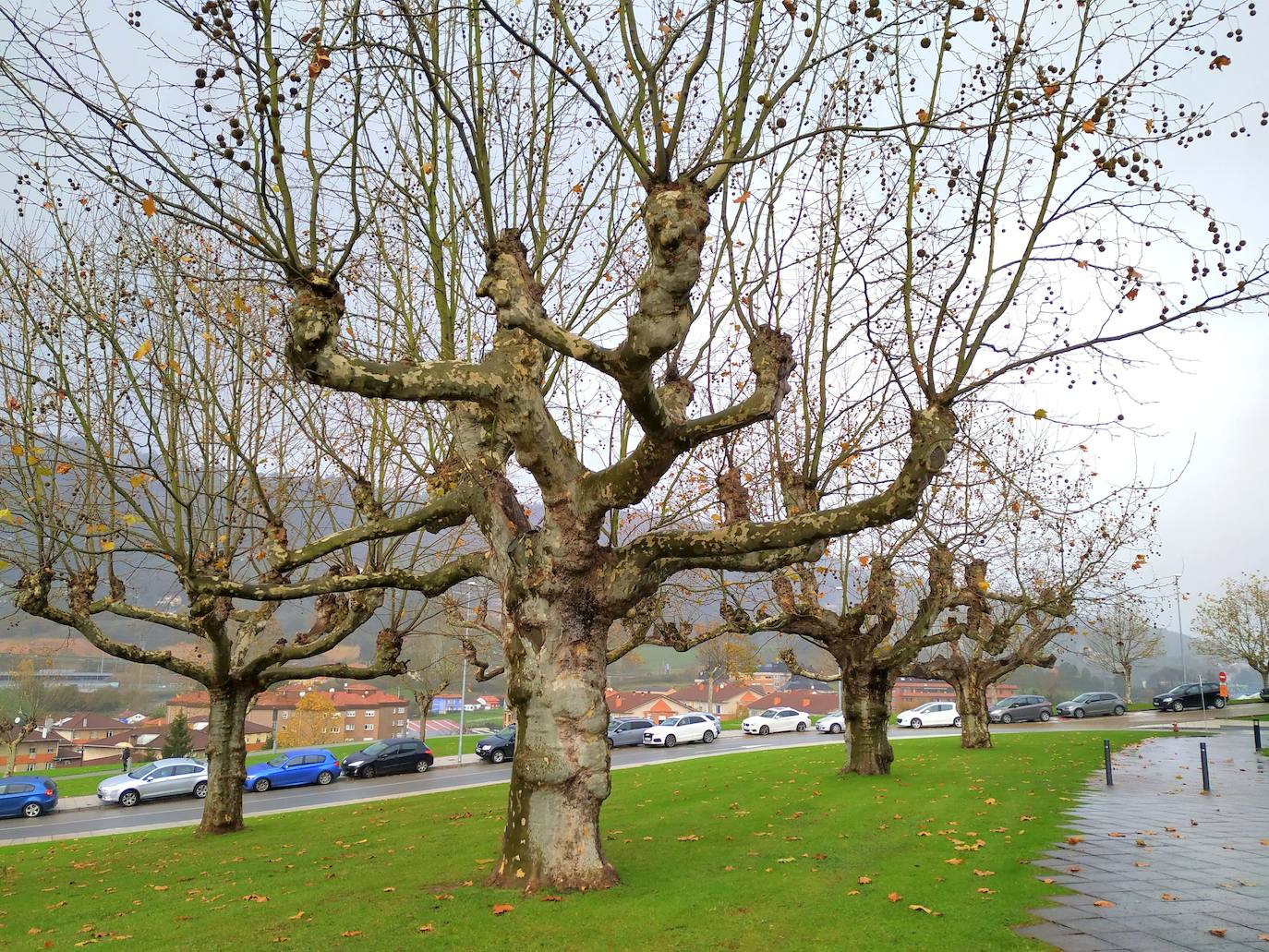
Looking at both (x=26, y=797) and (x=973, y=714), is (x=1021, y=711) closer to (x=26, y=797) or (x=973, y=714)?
(x=973, y=714)

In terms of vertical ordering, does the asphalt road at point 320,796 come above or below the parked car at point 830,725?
above

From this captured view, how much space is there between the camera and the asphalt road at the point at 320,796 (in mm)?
22438

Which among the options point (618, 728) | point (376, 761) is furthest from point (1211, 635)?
point (376, 761)

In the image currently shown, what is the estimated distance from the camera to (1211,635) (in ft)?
192

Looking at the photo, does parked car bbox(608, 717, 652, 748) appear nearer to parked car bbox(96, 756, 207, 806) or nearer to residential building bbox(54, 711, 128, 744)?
parked car bbox(96, 756, 207, 806)

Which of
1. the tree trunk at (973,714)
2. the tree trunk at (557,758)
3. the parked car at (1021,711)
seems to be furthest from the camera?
the parked car at (1021,711)

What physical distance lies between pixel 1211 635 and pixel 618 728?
145ft

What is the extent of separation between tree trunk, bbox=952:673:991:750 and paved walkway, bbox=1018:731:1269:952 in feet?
26.8

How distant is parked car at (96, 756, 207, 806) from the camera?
28297 mm

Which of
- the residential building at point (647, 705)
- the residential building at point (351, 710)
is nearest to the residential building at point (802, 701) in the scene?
the residential building at point (647, 705)

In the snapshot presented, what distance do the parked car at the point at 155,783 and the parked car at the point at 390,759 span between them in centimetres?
566

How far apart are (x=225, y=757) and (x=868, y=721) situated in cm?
1328

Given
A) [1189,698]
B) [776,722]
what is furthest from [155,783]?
[1189,698]

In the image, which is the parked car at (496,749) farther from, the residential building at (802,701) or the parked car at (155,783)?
the residential building at (802,701)
